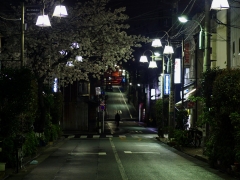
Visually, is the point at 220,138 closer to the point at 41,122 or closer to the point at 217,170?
the point at 217,170

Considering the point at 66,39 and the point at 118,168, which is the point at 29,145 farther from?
the point at 66,39

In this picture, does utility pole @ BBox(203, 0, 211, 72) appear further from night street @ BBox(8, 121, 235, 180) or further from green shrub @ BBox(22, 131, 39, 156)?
green shrub @ BBox(22, 131, 39, 156)

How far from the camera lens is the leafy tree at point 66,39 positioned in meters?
28.0

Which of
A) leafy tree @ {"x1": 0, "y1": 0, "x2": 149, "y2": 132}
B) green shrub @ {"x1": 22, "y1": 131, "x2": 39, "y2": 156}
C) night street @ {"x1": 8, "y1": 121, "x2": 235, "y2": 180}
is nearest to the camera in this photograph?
night street @ {"x1": 8, "y1": 121, "x2": 235, "y2": 180}

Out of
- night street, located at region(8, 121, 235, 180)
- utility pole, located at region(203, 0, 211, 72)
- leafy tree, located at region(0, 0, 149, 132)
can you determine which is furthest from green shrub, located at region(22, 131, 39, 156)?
utility pole, located at region(203, 0, 211, 72)

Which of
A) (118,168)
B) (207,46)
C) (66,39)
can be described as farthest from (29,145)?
(207,46)

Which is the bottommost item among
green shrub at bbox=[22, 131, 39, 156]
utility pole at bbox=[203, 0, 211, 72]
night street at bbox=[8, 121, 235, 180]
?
night street at bbox=[8, 121, 235, 180]

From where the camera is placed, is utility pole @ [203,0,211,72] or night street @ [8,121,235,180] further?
utility pole @ [203,0,211,72]

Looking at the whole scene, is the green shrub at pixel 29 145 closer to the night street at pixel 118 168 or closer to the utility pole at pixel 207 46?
the night street at pixel 118 168

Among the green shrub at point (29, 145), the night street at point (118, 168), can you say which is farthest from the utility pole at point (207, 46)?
the green shrub at point (29, 145)

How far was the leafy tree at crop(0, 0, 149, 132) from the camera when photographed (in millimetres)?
28016

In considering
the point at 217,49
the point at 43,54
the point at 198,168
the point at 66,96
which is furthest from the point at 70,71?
the point at 66,96

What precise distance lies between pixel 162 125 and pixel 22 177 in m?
23.9

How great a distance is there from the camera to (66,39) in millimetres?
28266
